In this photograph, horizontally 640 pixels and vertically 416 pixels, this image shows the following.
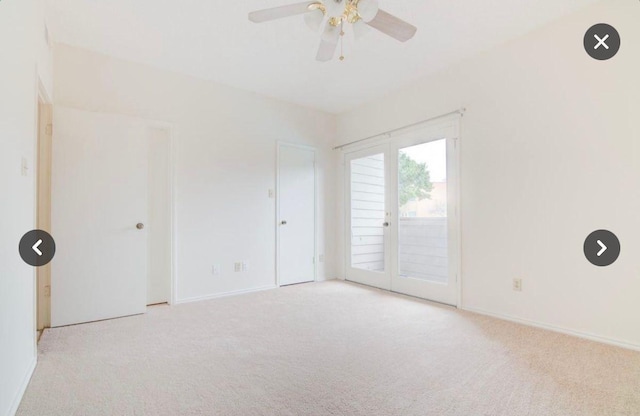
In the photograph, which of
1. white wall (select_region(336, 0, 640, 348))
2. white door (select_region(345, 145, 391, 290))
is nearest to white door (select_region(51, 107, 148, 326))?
white door (select_region(345, 145, 391, 290))

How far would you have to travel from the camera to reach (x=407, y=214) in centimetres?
411

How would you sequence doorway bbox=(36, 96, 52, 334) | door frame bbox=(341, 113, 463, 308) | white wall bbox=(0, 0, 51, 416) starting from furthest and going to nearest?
door frame bbox=(341, 113, 463, 308) → doorway bbox=(36, 96, 52, 334) → white wall bbox=(0, 0, 51, 416)

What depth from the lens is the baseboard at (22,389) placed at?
163 cm

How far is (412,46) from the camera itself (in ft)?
10.5

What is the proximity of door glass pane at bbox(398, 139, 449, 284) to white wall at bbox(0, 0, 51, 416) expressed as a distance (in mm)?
3555

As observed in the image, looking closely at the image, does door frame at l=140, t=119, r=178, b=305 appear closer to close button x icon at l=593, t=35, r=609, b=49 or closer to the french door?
the french door

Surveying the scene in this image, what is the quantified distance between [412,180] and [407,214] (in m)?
0.43

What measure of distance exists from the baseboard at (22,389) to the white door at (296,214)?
278cm

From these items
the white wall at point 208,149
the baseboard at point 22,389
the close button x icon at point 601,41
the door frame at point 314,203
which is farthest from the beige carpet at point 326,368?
the close button x icon at point 601,41

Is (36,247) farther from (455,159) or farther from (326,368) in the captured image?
(455,159)

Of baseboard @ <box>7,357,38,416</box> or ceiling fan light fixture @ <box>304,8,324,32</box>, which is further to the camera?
ceiling fan light fixture @ <box>304,8,324,32</box>

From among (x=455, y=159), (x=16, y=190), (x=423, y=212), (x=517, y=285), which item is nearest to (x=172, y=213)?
(x=16, y=190)

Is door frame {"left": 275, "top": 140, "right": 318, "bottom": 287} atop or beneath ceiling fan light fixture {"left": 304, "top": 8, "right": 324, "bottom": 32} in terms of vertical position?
beneath

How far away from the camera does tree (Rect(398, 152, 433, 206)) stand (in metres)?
3.90
